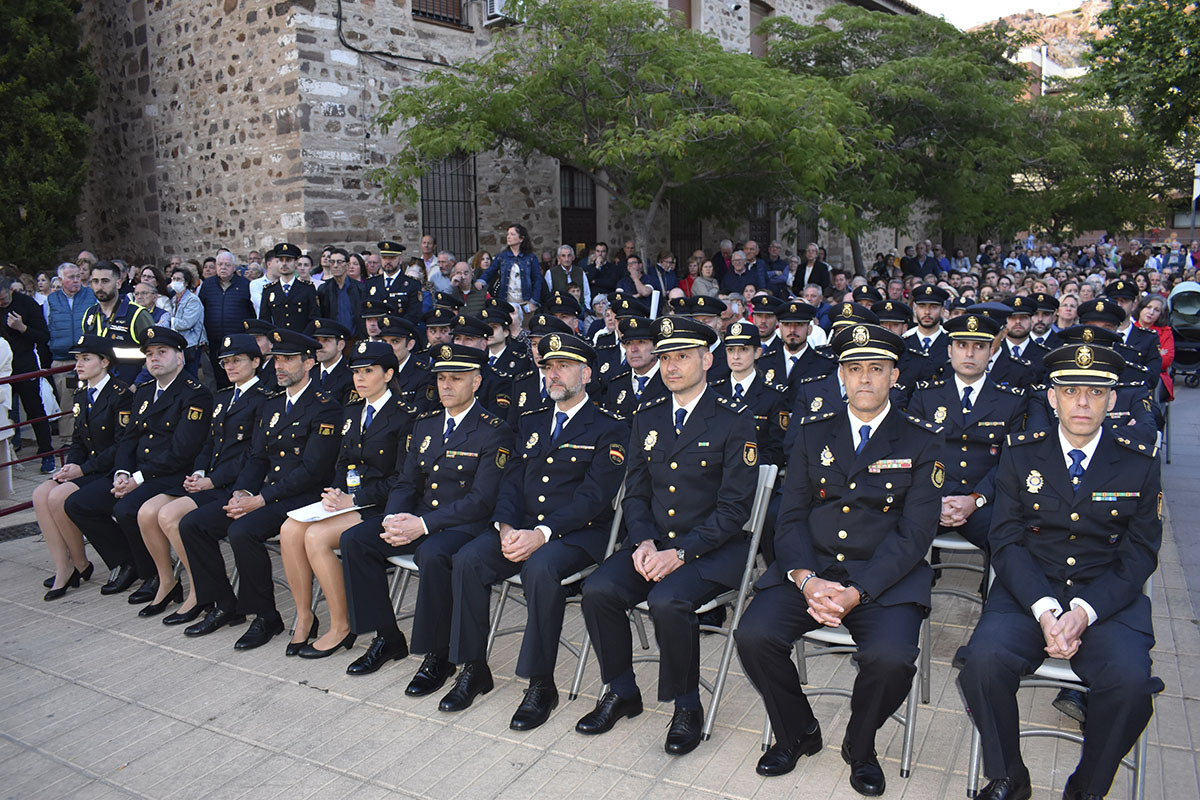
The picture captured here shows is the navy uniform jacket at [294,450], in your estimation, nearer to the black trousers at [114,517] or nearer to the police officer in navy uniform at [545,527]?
the black trousers at [114,517]

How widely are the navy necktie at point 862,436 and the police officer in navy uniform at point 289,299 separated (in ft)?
24.3

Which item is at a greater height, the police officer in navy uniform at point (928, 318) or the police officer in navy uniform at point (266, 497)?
the police officer in navy uniform at point (928, 318)

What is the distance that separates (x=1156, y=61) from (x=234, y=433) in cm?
1179

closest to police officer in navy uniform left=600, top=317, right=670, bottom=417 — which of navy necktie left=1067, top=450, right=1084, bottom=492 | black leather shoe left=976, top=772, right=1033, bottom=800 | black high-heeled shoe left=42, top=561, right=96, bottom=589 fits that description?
navy necktie left=1067, top=450, right=1084, bottom=492

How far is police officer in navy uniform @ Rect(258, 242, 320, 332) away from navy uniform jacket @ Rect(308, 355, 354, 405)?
127 inches

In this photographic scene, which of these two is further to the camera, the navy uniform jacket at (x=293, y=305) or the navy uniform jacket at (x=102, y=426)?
the navy uniform jacket at (x=293, y=305)

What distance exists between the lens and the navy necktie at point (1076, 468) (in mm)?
3680

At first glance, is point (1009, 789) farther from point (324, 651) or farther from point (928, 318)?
point (928, 318)

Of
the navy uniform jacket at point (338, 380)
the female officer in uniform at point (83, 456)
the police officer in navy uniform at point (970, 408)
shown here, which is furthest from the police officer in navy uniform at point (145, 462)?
the police officer in navy uniform at point (970, 408)

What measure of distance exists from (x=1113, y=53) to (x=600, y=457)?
1101 cm

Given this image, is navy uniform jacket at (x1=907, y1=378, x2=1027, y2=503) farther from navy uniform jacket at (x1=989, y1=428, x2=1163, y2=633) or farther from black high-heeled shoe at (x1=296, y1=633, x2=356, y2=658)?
black high-heeled shoe at (x1=296, y1=633, x2=356, y2=658)

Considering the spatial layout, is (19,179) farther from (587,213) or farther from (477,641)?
(477,641)

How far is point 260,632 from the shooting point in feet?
17.0

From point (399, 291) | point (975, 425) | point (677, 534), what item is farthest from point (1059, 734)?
point (399, 291)
